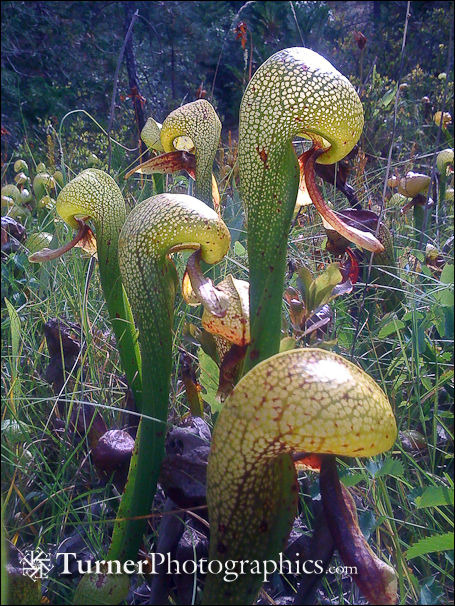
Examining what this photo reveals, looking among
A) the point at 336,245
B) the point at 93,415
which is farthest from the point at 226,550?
the point at 336,245

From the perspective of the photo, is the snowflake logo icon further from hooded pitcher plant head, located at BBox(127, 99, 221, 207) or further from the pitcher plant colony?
hooded pitcher plant head, located at BBox(127, 99, 221, 207)

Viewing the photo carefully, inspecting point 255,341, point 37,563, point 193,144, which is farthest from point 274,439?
point 193,144

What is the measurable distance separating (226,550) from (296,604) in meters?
0.16

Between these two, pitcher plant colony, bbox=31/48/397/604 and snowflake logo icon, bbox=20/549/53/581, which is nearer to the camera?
pitcher plant colony, bbox=31/48/397/604

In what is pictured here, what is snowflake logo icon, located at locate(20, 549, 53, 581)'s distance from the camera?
88 centimetres

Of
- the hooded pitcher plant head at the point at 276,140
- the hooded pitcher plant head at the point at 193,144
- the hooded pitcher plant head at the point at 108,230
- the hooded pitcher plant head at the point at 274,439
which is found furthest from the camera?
the hooded pitcher plant head at the point at 193,144

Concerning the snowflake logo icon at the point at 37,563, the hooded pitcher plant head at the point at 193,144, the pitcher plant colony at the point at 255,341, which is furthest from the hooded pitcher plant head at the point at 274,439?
the hooded pitcher plant head at the point at 193,144

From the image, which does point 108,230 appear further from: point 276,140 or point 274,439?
point 274,439

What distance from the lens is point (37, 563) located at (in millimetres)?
967

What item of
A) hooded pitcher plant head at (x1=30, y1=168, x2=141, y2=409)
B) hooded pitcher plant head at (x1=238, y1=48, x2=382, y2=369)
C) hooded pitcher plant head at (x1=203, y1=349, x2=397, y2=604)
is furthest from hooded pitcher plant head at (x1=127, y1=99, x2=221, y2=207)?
hooded pitcher plant head at (x1=203, y1=349, x2=397, y2=604)

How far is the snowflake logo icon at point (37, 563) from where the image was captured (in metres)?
0.88

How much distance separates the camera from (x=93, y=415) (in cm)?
118

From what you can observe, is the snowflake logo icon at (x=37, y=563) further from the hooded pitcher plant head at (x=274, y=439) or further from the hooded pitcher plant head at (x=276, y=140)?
the hooded pitcher plant head at (x=276, y=140)

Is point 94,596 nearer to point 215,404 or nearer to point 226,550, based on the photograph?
point 226,550
